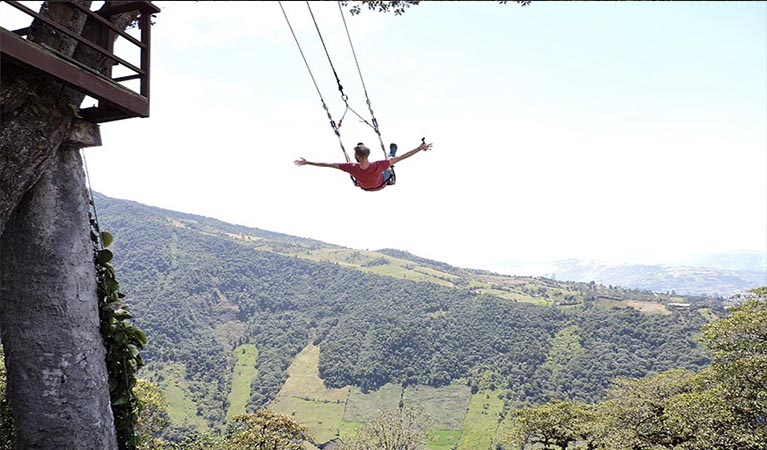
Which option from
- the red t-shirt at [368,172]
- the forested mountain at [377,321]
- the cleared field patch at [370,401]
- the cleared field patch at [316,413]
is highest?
the red t-shirt at [368,172]

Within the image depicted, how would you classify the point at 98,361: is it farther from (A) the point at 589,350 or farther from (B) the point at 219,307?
(B) the point at 219,307

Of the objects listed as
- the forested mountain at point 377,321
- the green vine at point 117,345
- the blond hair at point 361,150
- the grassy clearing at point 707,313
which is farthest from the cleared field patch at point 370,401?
the blond hair at point 361,150

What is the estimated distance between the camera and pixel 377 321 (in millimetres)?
115312

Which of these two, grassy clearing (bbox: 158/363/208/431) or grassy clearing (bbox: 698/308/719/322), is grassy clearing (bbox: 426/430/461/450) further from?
grassy clearing (bbox: 698/308/719/322)

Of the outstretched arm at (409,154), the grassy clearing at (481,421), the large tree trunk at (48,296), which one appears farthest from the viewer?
the grassy clearing at (481,421)

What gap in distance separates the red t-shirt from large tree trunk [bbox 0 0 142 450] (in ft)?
8.68

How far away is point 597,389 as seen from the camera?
7631 centimetres

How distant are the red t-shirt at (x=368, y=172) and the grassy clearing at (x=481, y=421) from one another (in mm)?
67467

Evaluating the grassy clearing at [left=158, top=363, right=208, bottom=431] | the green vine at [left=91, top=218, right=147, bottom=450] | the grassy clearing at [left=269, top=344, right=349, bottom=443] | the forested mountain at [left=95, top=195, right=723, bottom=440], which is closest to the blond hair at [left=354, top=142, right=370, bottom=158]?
the green vine at [left=91, top=218, right=147, bottom=450]

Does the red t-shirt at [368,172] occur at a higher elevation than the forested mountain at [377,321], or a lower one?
higher

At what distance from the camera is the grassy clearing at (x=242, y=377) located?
294ft

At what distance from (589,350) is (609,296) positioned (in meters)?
31.6

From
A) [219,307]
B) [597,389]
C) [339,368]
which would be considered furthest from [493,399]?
[219,307]

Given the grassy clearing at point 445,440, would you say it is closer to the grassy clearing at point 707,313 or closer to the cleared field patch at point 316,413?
the cleared field patch at point 316,413
